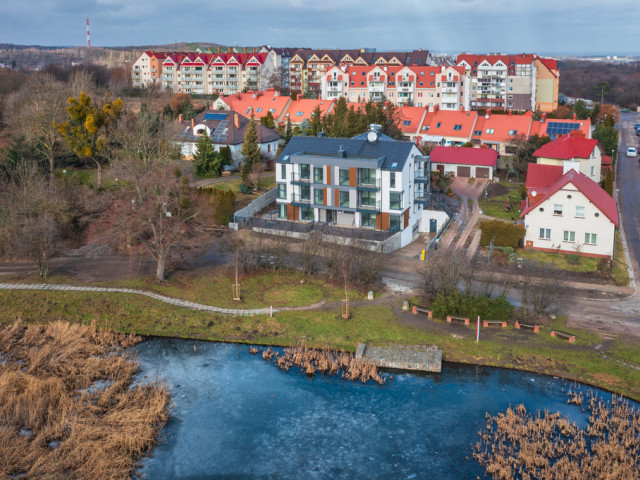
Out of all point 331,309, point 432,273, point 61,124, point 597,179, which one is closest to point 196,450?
point 331,309

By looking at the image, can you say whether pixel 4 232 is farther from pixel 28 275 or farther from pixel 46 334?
pixel 46 334

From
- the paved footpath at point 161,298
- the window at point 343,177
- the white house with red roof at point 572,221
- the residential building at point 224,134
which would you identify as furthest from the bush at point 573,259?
the residential building at point 224,134

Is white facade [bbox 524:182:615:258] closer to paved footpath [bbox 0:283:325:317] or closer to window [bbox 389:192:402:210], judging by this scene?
window [bbox 389:192:402:210]

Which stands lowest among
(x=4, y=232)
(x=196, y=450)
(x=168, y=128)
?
(x=196, y=450)

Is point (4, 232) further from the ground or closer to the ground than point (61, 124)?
closer to the ground

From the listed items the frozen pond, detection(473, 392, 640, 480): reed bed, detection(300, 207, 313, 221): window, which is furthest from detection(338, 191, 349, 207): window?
detection(473, 392, 640, 480): reed bed

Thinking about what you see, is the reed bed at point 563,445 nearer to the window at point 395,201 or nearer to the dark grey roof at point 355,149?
the window at point 395,201

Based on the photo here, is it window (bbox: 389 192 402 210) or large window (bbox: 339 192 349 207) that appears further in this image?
large window (bbox: 339 192 349 207)
